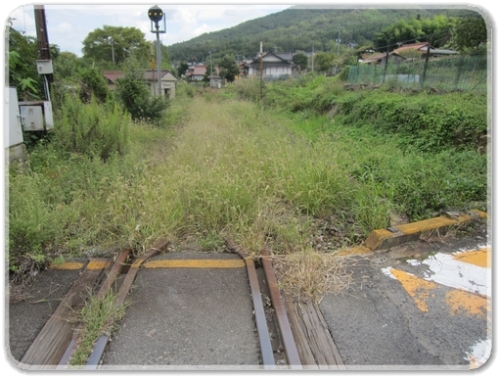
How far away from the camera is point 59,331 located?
5.57ft

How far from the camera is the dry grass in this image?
2.04 metres

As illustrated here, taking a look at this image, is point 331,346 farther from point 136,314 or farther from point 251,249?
point 136,314

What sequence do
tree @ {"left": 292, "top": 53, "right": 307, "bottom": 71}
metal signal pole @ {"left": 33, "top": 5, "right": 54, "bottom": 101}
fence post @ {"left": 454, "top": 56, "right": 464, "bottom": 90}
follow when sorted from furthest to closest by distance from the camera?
tree @ {"left": 292, "top": 53, "right": 307, "bottom": 71} → fence post @ {"left": 454, "top": 56, "right": 464, "bottom": 90} → metal signal pole @ {"left": 33, "top": 5, "right": 54, "bottom": 101}

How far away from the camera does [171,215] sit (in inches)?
110

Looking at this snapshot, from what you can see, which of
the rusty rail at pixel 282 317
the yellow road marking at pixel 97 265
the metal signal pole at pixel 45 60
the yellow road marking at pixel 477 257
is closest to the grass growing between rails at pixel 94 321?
the yellow road marking at pixel 97 265

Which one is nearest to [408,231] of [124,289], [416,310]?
[416,310]

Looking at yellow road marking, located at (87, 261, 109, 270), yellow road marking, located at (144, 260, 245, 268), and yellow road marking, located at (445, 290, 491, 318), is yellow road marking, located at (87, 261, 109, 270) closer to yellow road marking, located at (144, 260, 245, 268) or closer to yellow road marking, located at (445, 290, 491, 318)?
yellow road marking, located at (144, 260, 245, 268)

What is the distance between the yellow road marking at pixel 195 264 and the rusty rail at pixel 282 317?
0.22 m

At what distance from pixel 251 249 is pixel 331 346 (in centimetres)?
100

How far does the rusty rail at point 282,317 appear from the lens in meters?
1.53

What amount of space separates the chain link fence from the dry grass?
5872 mm

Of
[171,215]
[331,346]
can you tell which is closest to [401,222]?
[331,346]

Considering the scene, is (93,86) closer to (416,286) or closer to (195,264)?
(195,264)

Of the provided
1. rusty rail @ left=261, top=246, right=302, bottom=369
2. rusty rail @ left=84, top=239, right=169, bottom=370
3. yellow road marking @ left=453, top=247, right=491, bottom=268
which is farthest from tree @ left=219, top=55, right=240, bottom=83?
rusty rail @ left=261, top=246, right=302, bottom=369
